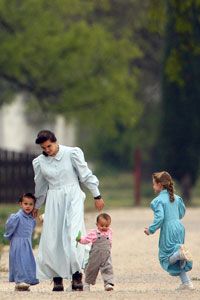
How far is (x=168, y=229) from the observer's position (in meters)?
14.8

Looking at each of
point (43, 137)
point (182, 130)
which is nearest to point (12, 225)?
point (43, 137)

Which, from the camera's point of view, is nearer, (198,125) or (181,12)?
(181,12)

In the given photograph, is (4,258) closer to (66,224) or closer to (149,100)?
(66,224)

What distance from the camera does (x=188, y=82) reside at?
40.7 metres

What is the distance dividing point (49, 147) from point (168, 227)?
1.35 m

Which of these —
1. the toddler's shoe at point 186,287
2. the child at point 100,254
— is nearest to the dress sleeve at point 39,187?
the child at point 100,254

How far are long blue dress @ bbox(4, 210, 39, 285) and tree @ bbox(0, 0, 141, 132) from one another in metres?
26.3

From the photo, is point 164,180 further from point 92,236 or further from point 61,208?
point 61,208

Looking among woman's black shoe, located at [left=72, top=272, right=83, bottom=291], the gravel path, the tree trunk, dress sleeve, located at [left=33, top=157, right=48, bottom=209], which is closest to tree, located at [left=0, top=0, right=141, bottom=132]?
the tree trunk

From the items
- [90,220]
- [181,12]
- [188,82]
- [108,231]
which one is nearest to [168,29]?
[188,82]

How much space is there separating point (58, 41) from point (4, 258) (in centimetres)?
2135

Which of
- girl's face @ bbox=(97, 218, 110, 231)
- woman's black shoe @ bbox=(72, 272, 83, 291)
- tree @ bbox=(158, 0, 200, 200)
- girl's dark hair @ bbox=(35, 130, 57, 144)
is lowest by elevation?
woman's black shoe @ bbox=(72, 272, 83, 291)

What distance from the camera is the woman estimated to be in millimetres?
14625

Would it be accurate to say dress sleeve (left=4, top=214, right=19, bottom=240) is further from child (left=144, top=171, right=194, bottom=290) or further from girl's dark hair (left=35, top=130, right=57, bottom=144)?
child (left=144, top=171, right=194, bottom=290)
